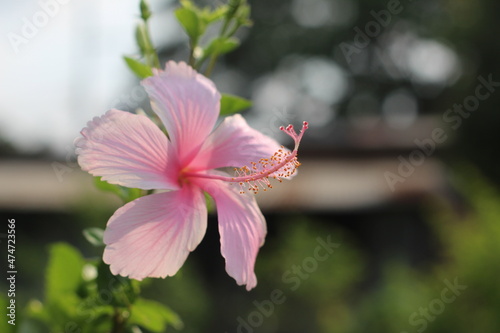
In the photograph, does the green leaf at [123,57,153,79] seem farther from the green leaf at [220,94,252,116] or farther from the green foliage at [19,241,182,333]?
the green foliage at [19,241,182,333]

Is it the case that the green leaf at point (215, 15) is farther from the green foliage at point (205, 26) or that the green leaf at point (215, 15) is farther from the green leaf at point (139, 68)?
the green leaf at point (139, 68)

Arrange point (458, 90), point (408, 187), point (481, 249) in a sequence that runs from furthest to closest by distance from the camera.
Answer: point (458, 90), point (408, 187), point (481, 249)

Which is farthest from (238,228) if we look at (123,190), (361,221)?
(361,221)

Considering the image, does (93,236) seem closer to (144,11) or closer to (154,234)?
(154,234)

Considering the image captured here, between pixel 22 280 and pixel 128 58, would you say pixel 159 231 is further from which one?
pixel 22 280

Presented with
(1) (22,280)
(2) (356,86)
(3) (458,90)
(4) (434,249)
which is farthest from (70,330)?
(2) (356,86)

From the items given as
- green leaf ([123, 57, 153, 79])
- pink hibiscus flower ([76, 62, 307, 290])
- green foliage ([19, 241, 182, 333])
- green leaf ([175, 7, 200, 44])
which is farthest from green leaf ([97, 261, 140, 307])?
green leaf ([175, 7, 200, 44])
